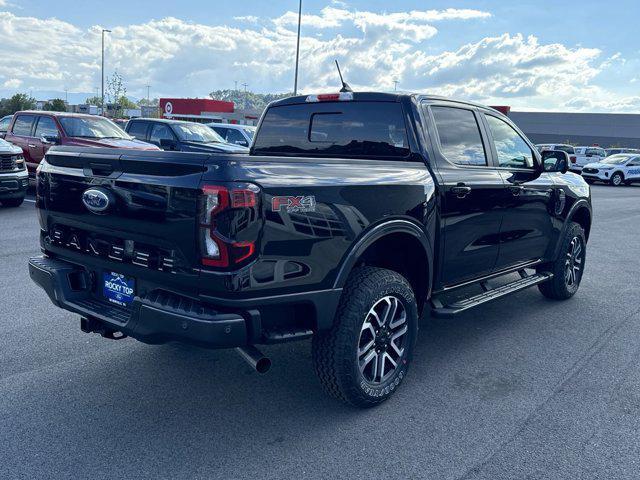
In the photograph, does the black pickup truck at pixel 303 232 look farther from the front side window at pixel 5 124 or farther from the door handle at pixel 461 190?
the front side window at pixel 5 124

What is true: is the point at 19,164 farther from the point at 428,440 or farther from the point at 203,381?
the point at 428,440

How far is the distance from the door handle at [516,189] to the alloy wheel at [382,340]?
171cm

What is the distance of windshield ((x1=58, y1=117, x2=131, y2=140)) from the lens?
12289 millimetres

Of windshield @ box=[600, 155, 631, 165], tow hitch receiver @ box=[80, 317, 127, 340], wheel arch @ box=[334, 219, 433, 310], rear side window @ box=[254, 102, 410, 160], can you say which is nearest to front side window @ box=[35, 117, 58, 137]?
rear side window @ box=[254, 102, 410, 160]

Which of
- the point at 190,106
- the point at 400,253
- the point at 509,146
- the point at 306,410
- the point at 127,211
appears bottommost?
the point at 306,410

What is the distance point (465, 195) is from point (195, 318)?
7.44 ft

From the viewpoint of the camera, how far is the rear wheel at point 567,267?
227 inches

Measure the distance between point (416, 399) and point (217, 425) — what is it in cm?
126

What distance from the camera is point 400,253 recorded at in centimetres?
392

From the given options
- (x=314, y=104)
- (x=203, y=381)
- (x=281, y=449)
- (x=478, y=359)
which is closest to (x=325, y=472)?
(x=281, y=449)

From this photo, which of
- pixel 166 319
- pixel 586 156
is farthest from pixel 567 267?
pixel 586 156

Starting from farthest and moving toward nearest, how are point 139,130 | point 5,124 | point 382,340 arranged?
1. point 139,130
2. point 5,124
3. point 382,340

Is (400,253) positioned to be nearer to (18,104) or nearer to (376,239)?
(376,239)

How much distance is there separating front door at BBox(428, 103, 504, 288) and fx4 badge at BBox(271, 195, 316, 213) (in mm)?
1298
